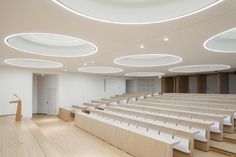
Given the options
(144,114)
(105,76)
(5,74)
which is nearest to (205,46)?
(144,114)

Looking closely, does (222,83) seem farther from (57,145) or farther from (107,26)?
(107,26)

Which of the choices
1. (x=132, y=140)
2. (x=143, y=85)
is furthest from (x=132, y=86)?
(x=132, y=140)

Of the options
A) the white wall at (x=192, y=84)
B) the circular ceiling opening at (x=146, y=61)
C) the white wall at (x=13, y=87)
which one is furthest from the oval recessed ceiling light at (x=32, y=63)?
the white wall at (x=192, y=84)

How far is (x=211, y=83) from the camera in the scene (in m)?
14.5

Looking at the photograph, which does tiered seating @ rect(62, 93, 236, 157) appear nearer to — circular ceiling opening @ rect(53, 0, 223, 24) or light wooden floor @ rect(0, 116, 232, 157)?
light wooden floor @ rect(0, 116, 232, 157)

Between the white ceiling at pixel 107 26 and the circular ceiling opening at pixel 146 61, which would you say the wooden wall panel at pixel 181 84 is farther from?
the white ceiling at pixel 107 26

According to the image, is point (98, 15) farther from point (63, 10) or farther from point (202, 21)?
point (202, 21)

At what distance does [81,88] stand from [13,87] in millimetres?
4661

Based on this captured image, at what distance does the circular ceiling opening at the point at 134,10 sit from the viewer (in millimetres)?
2879

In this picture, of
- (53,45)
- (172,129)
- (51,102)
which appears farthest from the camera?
(51,102)

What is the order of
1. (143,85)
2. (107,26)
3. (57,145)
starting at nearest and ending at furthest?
1. (107,26)
2. (57,145)
3. (143,85)

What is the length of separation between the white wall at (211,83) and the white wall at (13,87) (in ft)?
43.5

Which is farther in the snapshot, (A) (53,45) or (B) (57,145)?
(A) (53,45)

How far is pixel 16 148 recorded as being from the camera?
4352mm
